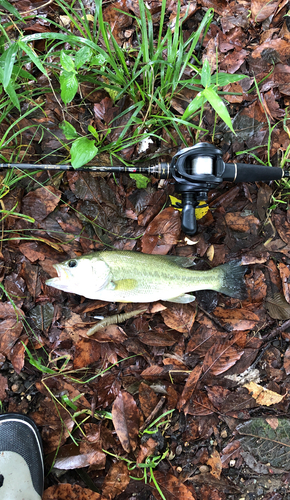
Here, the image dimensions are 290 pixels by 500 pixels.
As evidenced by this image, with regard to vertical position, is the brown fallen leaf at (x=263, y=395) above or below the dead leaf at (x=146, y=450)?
above

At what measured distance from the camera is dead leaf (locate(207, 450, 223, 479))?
2871 millimetres

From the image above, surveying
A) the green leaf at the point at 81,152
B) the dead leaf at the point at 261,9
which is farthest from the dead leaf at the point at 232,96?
the green leaf at the point at 81,152

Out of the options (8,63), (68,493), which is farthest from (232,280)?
(8,63)

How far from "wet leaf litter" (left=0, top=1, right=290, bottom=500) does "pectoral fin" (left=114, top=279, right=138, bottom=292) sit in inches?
10.4

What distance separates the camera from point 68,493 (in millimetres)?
2760

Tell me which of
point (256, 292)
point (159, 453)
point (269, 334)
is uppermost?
point (256, 292)

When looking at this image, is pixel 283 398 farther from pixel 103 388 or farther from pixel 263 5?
pixel 263 5

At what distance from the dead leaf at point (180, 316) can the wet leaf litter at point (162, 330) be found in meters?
0.01

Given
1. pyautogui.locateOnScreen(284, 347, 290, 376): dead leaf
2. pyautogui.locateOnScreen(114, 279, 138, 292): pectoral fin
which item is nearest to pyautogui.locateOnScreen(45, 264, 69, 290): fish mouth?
pyautogui.locateOnScreen(114, 279, 138, 292): pectoral fin

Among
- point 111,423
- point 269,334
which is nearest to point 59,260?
point 111,423

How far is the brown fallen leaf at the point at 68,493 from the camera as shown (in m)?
2.73

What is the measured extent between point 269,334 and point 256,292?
1.43ft

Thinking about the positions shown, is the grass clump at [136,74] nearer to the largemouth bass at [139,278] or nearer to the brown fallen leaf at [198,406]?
the largemouth bass at [139,278]

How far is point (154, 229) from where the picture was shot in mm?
2984
